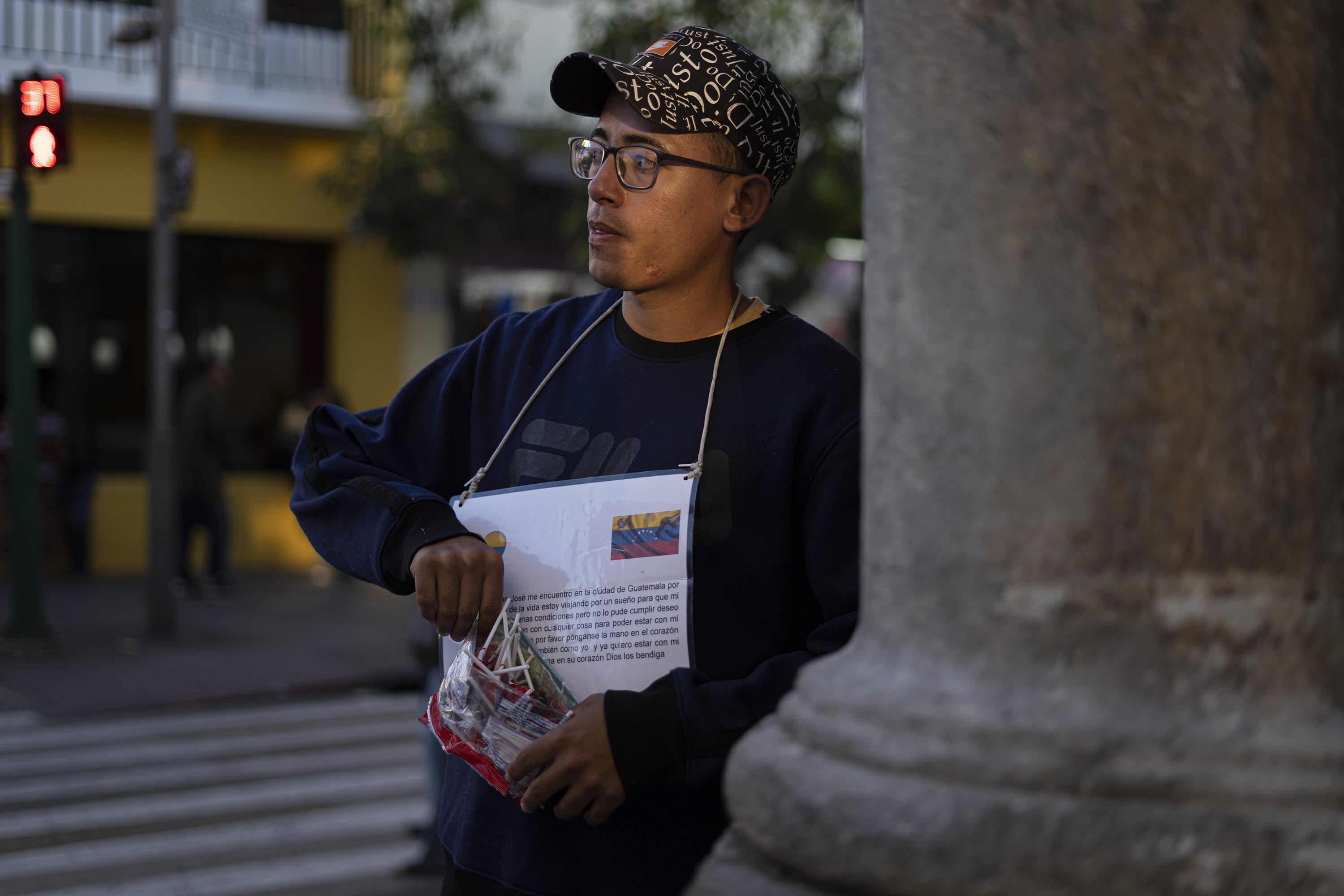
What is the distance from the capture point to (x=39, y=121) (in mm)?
10312

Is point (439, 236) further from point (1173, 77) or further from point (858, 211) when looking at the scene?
point (1173, 77)

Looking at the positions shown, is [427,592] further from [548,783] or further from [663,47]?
[663,47]

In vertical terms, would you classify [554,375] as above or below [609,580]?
above

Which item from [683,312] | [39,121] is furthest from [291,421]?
[683,312]

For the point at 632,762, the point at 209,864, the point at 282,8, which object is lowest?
the point at 209,864

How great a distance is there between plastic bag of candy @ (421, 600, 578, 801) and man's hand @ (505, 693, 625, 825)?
0.14 ft

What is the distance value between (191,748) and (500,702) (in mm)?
6723

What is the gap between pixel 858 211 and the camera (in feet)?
46.6

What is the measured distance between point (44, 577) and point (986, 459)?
1498 centimetres

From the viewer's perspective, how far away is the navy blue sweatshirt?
2061 millimetres

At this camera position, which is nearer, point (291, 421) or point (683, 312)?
point (683, 312)

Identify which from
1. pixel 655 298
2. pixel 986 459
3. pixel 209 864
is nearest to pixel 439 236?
pixel 209 864

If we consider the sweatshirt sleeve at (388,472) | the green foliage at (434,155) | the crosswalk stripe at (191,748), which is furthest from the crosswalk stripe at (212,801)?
the green foliage at (434,155)

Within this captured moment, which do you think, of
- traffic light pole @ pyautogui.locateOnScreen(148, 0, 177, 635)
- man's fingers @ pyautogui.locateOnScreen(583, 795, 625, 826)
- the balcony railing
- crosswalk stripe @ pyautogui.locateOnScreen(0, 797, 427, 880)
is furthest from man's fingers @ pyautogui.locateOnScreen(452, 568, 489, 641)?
the balcony railing
